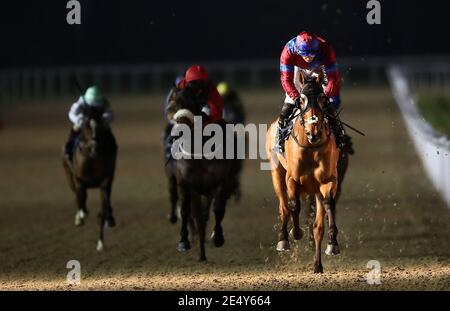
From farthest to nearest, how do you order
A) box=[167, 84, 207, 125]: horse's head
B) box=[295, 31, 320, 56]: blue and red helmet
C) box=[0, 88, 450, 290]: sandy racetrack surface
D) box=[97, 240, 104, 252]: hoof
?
1. box=[97, 240, 104, 252]: hoof
2. box=[167, 84, 207, 125]: horse's head
3. box=[0, 88, 450, 290]: sandy racetrack surface
4. box=[295, 31, 320, 56]: blue and red helmet

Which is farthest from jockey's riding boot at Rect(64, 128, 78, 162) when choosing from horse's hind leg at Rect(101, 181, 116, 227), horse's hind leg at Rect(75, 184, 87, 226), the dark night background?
the dark night background

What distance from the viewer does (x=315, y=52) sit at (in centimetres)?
823

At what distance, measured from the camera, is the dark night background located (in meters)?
39.8

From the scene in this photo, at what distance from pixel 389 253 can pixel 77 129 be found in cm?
376

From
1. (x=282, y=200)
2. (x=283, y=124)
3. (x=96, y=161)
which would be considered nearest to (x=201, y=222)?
(x=282, y=200)

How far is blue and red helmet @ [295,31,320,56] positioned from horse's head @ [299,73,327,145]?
292 mm

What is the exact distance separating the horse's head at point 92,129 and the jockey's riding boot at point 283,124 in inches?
105

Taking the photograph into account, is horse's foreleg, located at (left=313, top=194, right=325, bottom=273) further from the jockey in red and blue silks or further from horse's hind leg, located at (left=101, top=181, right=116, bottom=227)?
horse's hind leg, located at (left=101, top=181, right=116, bottom=227)

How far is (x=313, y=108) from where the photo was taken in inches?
308

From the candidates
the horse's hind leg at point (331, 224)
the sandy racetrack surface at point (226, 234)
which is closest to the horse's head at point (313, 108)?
the horse's hind leg at point (331, 224)

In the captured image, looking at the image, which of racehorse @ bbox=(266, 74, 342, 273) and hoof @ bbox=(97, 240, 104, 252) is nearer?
racehorse @ bbox=(266, 74, 342, 273)

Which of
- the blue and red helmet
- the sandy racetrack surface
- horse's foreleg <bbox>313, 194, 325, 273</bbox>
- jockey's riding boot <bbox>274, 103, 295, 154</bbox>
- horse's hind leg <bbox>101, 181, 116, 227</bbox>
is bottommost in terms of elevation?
the sandy racetrack surface

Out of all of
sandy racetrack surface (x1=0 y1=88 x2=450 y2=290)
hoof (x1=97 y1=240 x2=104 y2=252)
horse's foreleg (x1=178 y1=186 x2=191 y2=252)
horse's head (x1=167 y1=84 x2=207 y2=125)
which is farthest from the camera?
hoof (x1=97 y1=240 x2=104 y2=252)

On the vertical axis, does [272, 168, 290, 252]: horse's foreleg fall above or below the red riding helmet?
below
